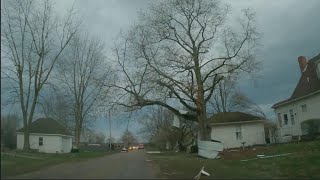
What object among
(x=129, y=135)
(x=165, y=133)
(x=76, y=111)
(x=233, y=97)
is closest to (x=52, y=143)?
(x=76, y=111)

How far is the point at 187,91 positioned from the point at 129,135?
5721 inches

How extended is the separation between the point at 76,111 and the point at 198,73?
24468 millimetres

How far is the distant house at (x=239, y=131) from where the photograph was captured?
55312 millimetres

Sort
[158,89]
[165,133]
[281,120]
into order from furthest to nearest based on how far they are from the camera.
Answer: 1. [165,133]
2. [281,120]
3. [158,89]

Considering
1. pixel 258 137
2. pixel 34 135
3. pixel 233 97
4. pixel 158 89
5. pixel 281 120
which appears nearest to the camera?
pixel 158 89

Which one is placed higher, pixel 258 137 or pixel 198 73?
pixel 198 73

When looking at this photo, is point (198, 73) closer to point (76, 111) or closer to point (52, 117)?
point (76, 111)

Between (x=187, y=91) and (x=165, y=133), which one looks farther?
(x=165, y=133)

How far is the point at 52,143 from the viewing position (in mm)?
69250

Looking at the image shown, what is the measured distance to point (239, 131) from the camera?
55969 mm

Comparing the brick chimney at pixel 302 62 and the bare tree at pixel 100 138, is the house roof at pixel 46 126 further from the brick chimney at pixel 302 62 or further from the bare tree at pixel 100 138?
the bare tree at pixel 100 138

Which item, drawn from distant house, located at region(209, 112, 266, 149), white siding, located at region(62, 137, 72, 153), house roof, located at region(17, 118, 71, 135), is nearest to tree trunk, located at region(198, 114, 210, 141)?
distant house, located at region(209, 112, 266, 149)

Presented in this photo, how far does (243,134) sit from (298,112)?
12.6 metres

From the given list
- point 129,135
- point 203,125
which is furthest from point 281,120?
point 129,135
